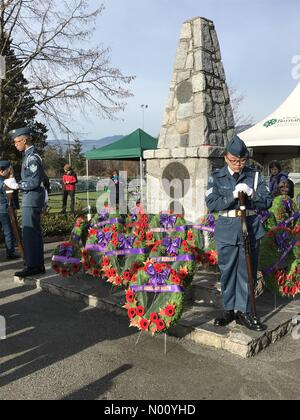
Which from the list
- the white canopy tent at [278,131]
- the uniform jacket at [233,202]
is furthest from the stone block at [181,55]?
the uniform jacket at [233,202]

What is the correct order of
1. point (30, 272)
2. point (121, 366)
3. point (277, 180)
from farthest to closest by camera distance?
1. point (277, 180)
2. point (30, 272)
3. point (121, 366)

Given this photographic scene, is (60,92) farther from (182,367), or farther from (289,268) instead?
(182,367)

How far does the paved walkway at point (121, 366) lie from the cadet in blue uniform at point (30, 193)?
1560mm

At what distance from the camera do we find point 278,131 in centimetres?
965

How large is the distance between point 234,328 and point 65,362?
1533 millimetres

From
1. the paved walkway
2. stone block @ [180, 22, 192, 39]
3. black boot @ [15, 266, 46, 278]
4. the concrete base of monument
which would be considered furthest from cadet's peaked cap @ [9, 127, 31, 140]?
stone block @ [180, 22, 192, 39]

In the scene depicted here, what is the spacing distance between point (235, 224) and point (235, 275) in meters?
0.50

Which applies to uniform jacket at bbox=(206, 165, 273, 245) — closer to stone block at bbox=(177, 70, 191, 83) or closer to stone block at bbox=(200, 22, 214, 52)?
stone block at bbox=(177, 70, 191, 83)

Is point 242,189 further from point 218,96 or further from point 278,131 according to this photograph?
point 278,131

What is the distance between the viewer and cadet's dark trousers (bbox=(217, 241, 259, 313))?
378 centimetres

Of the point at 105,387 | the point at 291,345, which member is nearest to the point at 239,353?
the point at 291,345

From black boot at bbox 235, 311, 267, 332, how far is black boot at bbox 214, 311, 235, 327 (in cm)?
7

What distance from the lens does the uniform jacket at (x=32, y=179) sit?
5.42m

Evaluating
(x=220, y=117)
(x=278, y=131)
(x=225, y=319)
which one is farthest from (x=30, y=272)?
(x=278, y=131)
